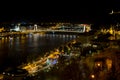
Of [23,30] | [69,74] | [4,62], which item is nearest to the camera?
[69,74]

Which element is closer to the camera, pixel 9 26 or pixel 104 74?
pixel 104 74

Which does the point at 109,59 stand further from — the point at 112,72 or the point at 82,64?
the point at 82,64

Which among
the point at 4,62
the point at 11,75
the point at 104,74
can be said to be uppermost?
the point at 104,74

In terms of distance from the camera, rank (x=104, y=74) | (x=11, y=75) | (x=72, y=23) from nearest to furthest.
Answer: (x=104, y=74), (x=11, y=75), (x=72, y=23)

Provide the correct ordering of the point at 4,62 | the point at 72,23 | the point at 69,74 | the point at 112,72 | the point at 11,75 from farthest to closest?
the point at 72,23
the point at 4,62
the point at 11,75
the point at 69,74
the point at 112,72

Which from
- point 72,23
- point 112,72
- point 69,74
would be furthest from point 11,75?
point 72,23

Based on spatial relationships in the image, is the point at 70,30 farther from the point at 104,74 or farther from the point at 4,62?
the point at 104,74

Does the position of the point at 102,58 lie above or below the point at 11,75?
above

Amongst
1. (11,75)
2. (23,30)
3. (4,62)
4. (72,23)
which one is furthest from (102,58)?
(72,23)

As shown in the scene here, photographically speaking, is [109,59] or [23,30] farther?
[23,30]
